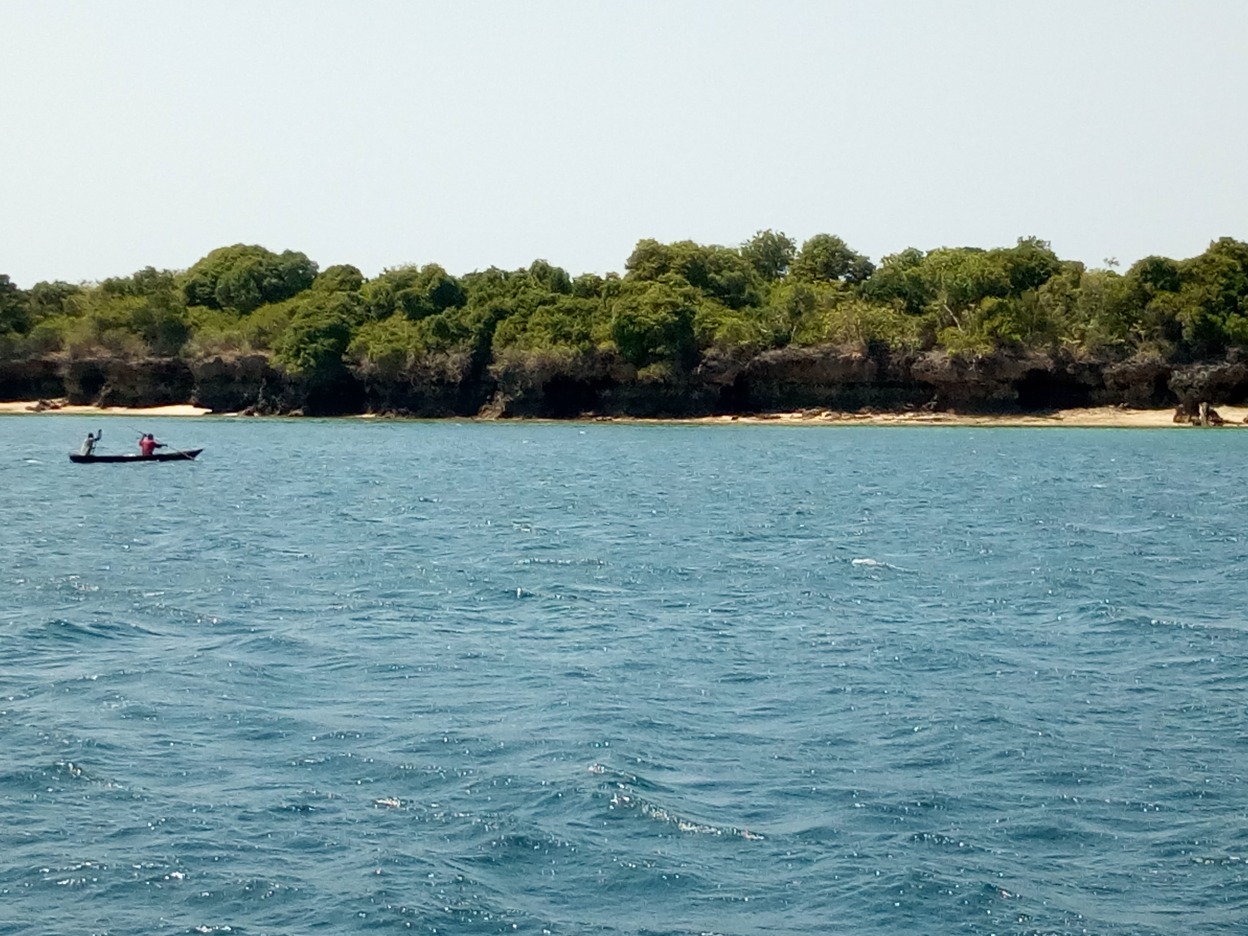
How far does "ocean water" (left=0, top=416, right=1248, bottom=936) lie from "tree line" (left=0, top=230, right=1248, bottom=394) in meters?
53.8

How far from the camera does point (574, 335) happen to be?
99.5 metres

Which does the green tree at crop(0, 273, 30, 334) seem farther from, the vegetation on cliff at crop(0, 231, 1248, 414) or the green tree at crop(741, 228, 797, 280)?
the green tree at crop(741, 228, 797, 280)

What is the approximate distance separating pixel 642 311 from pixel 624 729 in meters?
79.4

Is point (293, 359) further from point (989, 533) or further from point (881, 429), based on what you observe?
point (989, 533)

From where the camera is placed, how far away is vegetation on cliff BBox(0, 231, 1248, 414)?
91.2 metres

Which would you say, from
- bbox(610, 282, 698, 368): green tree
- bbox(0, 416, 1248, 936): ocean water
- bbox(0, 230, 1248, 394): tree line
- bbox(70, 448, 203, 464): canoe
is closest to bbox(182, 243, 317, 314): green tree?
bbox(0, 230, 1248, 394): tree line

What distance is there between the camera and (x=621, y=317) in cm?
9650

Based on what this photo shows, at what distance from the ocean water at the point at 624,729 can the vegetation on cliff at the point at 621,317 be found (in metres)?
53.7

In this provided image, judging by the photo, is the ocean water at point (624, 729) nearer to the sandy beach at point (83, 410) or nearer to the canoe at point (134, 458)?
the canoe at point (134, 458)

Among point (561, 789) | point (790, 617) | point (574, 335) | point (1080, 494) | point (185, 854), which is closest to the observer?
point (185, 854)

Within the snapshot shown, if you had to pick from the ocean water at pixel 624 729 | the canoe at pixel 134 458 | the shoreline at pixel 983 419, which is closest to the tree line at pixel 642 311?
the shoreline at pixel 983 419

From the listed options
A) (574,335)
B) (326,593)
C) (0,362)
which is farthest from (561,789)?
(0,362)

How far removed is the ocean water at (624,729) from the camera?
13188 mm

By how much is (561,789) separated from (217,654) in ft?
26.8
